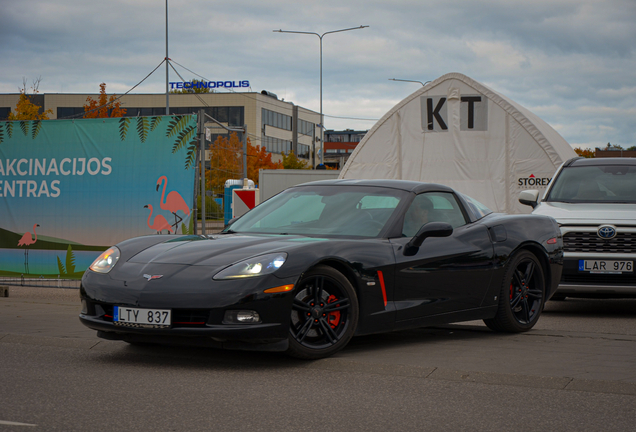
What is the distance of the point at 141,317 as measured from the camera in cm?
528

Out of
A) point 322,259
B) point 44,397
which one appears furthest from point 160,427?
point 322,259

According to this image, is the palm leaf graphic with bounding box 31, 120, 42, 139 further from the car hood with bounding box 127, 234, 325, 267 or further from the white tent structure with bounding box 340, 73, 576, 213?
the white tent structure with bounding box 340, 73, 576, 213

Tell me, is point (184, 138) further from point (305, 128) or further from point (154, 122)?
point (305, 128)

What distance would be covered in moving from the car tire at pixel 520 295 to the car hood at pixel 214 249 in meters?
2.11

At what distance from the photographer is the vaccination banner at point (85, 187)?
35.8 ft

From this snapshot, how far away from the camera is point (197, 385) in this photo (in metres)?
4.91

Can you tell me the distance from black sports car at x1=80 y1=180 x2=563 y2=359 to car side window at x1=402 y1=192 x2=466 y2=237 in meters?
0.01

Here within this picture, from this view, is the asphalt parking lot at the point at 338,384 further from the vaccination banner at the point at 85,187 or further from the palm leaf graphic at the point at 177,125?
the palm leaf graphic at the point at 177,125

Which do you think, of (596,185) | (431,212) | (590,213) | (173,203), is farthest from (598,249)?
(173,203)

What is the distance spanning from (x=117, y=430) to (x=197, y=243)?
7.22 feet

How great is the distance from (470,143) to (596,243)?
8199 mm

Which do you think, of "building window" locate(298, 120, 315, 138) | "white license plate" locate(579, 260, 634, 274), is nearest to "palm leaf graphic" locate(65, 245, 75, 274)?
"white license plate" locate(579, 260, 634, 274)

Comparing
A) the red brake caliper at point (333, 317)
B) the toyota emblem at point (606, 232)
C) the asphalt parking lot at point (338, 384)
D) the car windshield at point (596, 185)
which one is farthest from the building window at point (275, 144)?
the red brake caliper at point (333, 317)

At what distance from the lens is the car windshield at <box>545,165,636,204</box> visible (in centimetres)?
987
